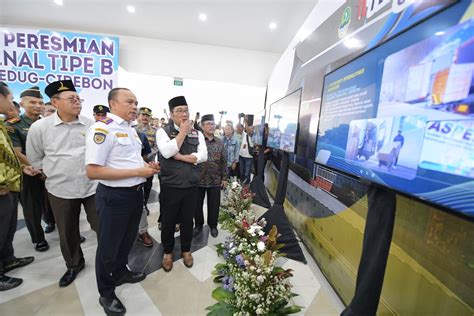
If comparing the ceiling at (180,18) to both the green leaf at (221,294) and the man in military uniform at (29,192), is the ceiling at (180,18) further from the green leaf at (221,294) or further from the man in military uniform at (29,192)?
the green leaf at (221,294)

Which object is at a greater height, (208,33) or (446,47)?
Answer: (208,33)

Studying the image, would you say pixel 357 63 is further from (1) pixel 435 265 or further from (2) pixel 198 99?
(2) pixel 198 99

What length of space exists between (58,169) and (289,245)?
2308 millimetres

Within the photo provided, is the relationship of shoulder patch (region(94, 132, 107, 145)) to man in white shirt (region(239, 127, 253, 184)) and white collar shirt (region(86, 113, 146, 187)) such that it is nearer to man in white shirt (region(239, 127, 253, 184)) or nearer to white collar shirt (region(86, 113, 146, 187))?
white collar shirt (region(86, 113, 146, 187))

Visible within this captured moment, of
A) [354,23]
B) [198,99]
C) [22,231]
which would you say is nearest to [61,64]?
[198,99]

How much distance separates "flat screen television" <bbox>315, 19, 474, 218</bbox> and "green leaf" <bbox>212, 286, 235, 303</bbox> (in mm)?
1328

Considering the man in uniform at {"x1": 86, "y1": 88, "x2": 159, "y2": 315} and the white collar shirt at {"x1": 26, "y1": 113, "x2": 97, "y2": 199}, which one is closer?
the man in uniform at {"x1": 86, "y1": 88, "x2": 159, "y2": 315}

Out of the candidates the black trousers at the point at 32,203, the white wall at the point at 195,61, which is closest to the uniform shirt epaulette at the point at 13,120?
the black trousers at the point at 32,203

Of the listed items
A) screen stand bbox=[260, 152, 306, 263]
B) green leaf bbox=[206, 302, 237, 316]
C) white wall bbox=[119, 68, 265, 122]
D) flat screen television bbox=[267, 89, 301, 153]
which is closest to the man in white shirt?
flat screen television bbox=[267, 89, 301, 153]

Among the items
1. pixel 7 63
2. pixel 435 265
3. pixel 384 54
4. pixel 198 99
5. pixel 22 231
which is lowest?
pixel 22 231

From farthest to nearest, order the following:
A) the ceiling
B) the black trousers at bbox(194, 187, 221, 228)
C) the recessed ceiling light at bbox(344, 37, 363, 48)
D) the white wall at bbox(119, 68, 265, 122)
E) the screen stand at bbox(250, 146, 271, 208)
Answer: the white wall at bbox(119, 68, 265, 122), the ceiling, the screen stand at bbox(250, 146, 271, 208), the black trousers at bbox(194, 187, 221, 228), the recessed ceiling light at bbox(344, 37, 363, 48)

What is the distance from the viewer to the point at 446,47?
0.80 metres

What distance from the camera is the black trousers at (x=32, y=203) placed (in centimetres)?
230

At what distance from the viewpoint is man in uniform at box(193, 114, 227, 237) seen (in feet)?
8.88
